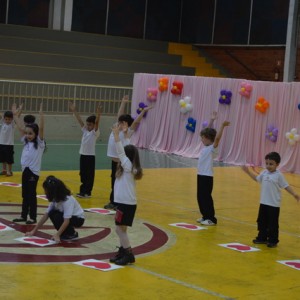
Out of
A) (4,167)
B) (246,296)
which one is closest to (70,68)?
(4,167)

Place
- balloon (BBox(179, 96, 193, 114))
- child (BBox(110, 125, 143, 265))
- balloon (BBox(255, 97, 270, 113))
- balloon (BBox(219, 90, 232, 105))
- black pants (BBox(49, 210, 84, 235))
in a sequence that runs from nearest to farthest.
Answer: child (BBox(110, 125, 143, 265)), black pants (BBox(49, 210, 84, 235)), balloon (BBox(255, 97, 270, 113)), balloon (BBox(219, 90, 232, 105)), balloon (BBox(179, 96, 193, 114))

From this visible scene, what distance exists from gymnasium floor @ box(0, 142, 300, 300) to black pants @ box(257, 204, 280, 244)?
0.60 ft

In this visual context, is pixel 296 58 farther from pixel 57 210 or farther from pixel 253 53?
pixel 57 210

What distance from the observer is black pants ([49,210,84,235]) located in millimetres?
8867

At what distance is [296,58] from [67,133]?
31.7 feet

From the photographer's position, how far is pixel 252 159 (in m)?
19.0

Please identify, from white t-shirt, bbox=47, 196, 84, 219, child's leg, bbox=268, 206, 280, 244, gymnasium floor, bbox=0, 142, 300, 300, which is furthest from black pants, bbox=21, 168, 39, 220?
child's leg, bbox=268, 206, 280, 244

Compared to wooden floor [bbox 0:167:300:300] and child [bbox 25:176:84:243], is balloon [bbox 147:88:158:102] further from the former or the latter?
child [bbox 25:176:84:243]

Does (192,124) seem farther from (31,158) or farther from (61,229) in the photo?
(61,229)

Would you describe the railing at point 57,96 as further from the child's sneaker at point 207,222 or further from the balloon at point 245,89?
the child's sneaker at point 207,222

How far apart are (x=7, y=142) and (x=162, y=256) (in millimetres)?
7099

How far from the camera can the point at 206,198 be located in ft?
35.4

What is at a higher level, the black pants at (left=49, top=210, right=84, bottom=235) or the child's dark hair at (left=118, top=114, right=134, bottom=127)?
the child's dark hair at (left=118, top=114, right=134, bottom=127)

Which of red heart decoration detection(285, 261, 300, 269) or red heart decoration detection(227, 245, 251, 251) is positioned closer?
red heart decoration detection(285, 261, 300, 269)
